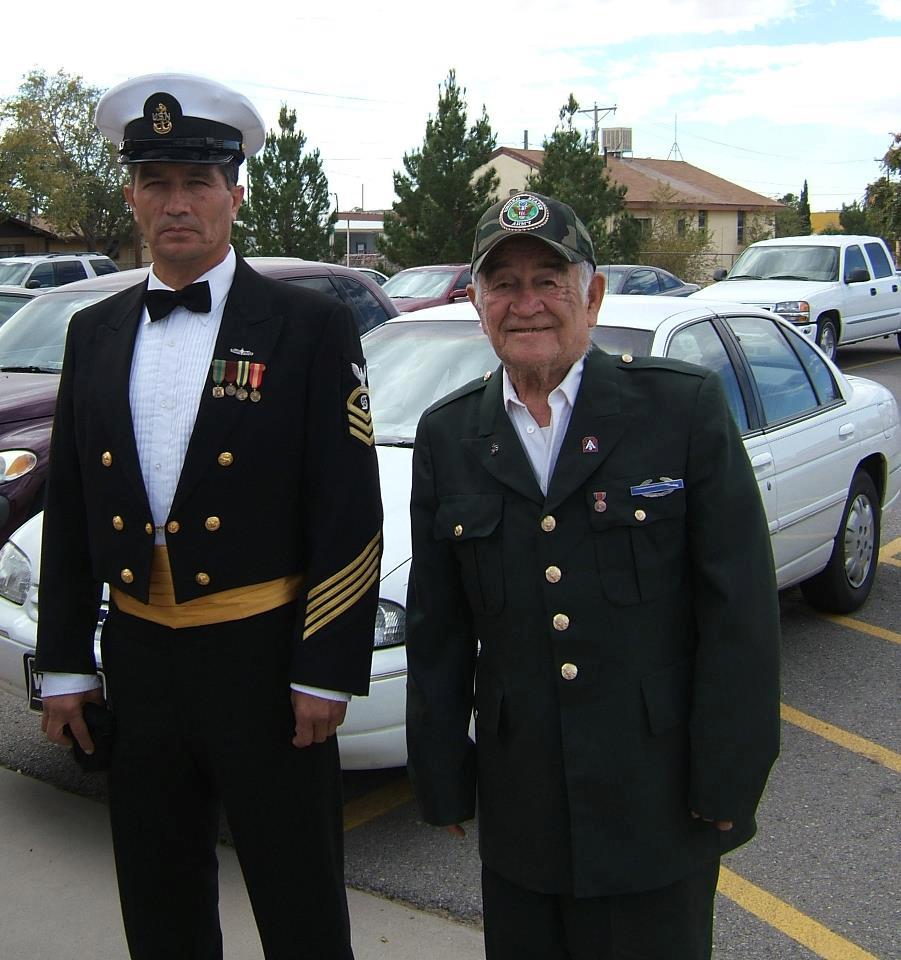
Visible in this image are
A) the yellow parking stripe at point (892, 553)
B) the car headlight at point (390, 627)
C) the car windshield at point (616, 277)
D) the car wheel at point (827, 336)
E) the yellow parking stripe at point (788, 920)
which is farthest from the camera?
the car windshield at point (616, 277)

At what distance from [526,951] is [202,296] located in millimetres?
1410

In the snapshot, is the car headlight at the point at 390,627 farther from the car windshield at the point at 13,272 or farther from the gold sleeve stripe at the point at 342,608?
the car windshield at the point at 13,272

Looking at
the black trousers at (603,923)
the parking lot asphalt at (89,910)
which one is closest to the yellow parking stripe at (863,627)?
the parking lot asphalt at (89,910)

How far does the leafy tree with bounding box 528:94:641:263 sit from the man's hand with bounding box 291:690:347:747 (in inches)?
1080

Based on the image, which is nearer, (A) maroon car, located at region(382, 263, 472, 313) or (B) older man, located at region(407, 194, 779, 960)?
(B) older man, located at region(407, 194, 779, 960)

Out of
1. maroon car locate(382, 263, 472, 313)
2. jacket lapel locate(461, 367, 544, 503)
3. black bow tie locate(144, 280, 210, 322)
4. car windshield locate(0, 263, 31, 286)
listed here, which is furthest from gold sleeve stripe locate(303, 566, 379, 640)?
car windshield locate(0, 263, 31, 286)

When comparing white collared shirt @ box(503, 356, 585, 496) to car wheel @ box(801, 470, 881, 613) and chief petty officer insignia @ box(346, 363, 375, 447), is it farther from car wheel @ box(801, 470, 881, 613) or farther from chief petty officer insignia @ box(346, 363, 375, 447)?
car wheel @ box(801, 470, 881, 613)

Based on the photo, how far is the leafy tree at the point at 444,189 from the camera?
30047 mm

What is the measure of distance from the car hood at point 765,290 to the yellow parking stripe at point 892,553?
6397 millimetres

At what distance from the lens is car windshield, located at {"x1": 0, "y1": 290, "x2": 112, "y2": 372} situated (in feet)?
22.0

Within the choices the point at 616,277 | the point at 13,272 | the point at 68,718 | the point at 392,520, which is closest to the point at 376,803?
the point at 392,520

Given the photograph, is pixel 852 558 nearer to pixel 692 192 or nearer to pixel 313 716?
pixel 313 716

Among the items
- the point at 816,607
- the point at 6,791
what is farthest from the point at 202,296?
the point at 816,607

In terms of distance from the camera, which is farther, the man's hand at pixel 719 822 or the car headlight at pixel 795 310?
the car headlight at pixel 795 310
